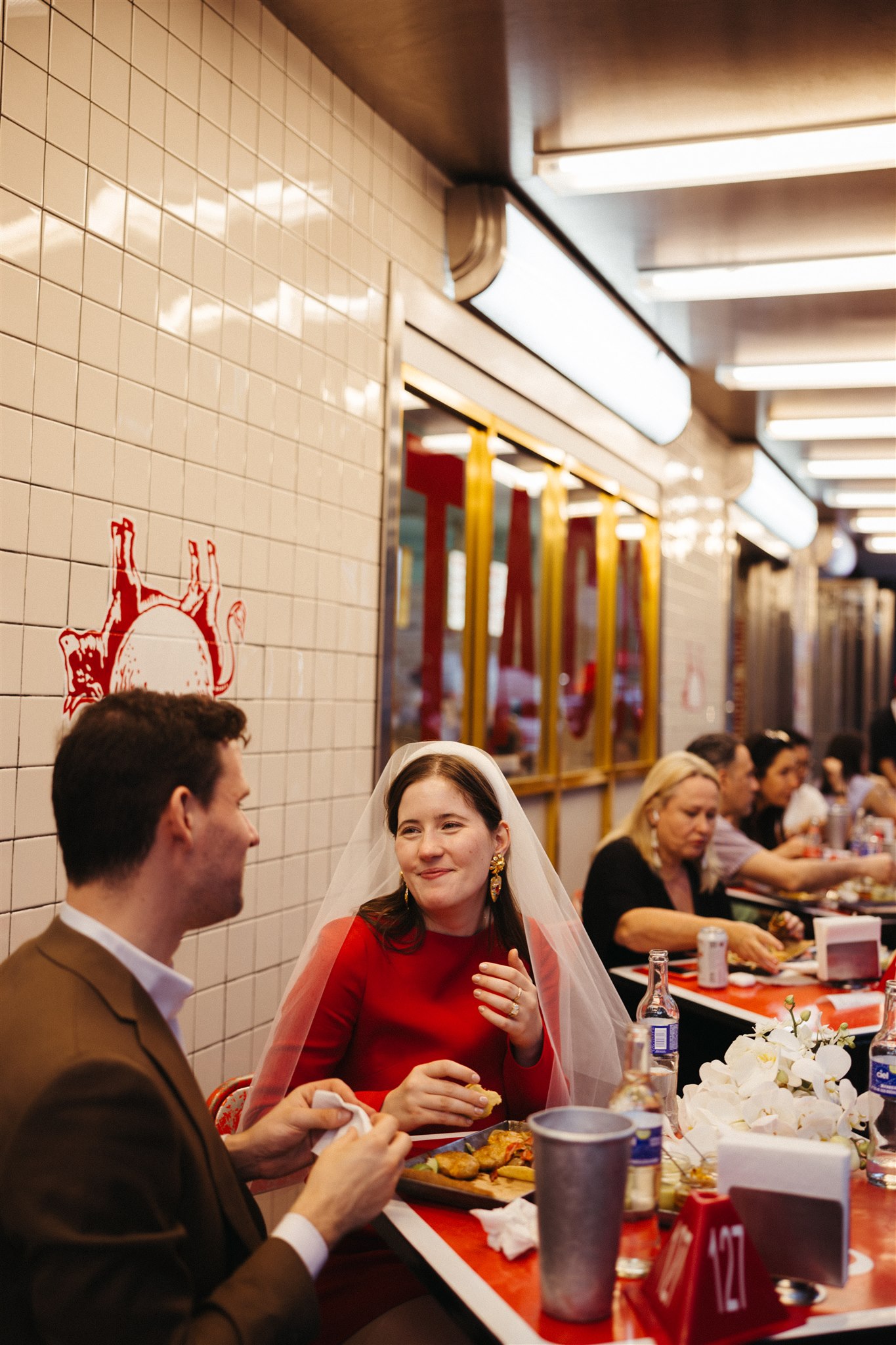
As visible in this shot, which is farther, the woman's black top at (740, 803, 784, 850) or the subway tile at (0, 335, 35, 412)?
the woman's black top at (740, 803, 784, 850)

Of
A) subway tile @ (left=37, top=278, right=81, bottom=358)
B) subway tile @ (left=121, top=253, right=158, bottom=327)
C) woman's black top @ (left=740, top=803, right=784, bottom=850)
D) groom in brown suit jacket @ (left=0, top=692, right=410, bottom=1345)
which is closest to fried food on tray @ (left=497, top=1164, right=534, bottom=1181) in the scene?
groom in brown suit jacket @ (left=0, top=692, right=410, bottom=1345)

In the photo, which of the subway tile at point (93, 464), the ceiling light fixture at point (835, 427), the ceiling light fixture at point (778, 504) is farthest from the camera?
the ceiling light fixture at point (778, 504)

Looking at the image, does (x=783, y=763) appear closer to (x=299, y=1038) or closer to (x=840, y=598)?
(x=299, y=1038)

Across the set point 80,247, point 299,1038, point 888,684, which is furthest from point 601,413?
point 888,684

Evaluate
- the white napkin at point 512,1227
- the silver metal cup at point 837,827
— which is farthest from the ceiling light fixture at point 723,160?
the silver metal cup at point 837,827

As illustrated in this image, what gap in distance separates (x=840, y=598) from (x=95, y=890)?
13.3 meters

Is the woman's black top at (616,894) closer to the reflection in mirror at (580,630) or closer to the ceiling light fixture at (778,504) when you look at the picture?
the reflection in mirror at (580,630)

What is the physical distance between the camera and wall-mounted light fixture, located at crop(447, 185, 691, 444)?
4359 millimetres

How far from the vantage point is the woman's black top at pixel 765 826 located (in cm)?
621

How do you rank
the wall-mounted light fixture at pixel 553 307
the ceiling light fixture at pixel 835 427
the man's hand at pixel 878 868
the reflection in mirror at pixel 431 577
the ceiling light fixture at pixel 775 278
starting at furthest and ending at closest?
the ceiling light fixture at pixel 835 427 → the man's hand at pixel 878 868 → the ceiling light fixture at pixel 775 278 → the reflection in mirror at pixel 431 577 → the wall-mounted light fixture at pixel 553 307

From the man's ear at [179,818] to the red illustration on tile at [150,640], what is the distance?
111 centimetres

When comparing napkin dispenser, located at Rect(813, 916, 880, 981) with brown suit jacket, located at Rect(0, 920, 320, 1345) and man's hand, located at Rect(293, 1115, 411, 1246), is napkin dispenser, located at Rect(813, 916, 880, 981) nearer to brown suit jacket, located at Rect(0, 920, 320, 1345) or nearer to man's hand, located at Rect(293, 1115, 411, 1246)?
man's hand, located at Rect(293, 1115, 411, 1246)

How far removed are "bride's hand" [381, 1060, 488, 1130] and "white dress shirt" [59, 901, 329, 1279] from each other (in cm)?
48

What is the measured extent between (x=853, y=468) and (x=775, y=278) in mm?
4416
